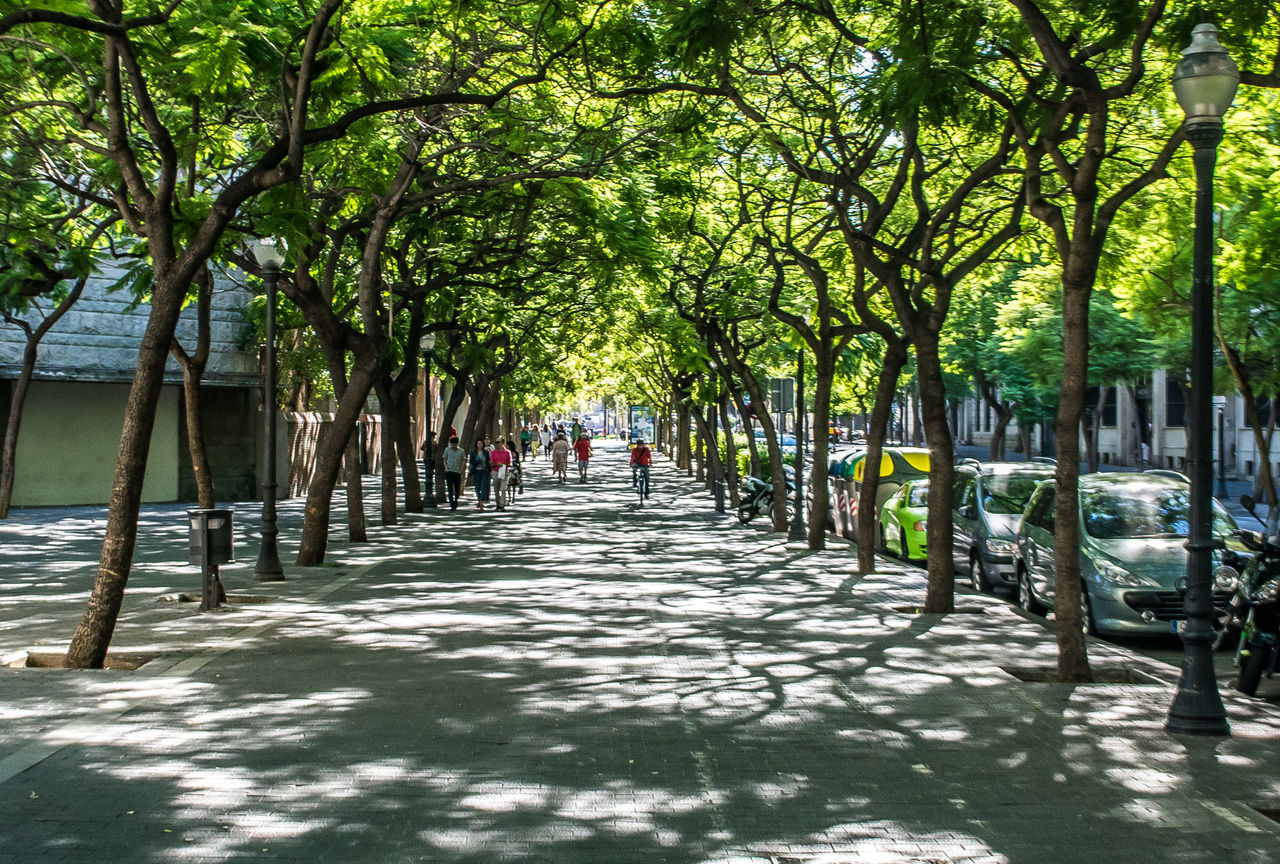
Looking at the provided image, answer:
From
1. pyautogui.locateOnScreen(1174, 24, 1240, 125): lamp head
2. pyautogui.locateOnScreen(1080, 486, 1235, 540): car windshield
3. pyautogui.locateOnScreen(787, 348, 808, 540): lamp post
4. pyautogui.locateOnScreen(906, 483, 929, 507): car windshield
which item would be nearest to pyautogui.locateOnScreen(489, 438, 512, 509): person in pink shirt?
Answer: pyautogui.locateOnScreen(787, 348, 808, 540): lamp post

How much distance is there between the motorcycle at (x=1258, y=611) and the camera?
9773 millimetres

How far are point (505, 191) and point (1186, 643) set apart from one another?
14206 millimetres

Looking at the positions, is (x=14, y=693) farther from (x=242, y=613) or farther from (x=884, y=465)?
(x=884, y=465)

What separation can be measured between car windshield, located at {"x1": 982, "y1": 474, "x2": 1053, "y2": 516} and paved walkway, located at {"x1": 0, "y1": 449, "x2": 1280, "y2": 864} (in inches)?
122

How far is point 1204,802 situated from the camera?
6.79 m

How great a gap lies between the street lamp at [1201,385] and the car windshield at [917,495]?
39.7 feet

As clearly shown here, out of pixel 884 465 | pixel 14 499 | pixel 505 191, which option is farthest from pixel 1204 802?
pixel 14 499

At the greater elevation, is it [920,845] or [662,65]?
[662,65]

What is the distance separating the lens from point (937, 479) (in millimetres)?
13664

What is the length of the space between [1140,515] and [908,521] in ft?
22.9

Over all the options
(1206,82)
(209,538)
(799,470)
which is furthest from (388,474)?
(1206,82)

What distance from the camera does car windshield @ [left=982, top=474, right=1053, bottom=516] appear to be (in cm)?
1752

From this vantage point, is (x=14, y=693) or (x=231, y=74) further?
(x=231, y=74)

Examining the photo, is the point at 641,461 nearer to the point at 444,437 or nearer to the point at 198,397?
the point at 444,437
